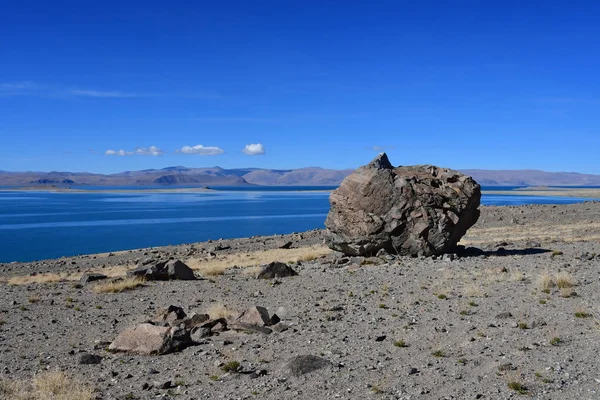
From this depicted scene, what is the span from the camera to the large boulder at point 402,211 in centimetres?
2092

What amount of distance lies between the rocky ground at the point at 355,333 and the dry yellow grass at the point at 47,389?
129 millimetres

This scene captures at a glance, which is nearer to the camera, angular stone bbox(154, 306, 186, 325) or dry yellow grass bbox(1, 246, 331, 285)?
angular stone bbox(154, 306, 186, 325)

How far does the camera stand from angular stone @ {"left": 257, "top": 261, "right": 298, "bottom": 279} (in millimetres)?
18906

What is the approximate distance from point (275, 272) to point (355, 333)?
8.20m

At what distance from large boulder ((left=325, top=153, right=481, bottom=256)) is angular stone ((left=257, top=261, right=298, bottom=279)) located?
3601 mm

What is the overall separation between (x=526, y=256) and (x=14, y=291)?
17671 mm

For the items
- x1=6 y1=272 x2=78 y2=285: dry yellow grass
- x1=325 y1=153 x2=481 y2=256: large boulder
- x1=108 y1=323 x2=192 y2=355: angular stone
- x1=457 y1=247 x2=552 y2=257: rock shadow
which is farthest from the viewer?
x1=457 y1=247 x2=552 y2=257: rock shadow

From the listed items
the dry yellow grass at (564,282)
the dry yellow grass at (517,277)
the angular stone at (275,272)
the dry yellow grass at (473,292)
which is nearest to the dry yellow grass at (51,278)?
the angular stone at (275,272)

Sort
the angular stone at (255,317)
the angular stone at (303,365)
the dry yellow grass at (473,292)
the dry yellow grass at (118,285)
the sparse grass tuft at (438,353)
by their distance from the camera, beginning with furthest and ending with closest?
the dry yellow grass at (118,285)
the dry yellow grass at (473,292)
the angular stone at (255,317)
the sparse grass tuft at (438,353)
the angular stone at (303,365)

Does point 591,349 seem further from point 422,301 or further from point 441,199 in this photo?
point 441,199

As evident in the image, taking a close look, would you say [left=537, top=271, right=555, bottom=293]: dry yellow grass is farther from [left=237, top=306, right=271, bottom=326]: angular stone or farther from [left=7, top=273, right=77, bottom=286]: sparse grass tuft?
[left=7, top=273, right=77, bottom=286]: sparse grass tuft

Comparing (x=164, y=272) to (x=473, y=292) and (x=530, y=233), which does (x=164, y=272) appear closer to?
(x=473, y=292)

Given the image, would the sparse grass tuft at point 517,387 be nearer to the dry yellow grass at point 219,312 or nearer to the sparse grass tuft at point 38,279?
the dry yellow grass at point 219,312

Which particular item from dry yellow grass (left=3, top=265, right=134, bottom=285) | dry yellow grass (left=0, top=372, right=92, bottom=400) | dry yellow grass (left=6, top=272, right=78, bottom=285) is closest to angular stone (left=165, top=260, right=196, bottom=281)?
dry yellow grass (left=3, top=265, right=134, bottom=285)
